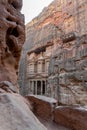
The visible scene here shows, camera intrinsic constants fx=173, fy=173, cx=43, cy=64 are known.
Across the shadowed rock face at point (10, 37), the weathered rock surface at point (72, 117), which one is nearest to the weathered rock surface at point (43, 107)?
the weathered rock surface at point (72, 117)

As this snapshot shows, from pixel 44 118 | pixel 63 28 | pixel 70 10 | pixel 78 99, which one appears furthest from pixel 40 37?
pixel 44 118

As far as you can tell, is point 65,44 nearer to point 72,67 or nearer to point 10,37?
point 72,67

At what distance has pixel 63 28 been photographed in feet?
86.2

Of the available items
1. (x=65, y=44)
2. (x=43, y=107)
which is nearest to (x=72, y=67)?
(x=65, y=44)

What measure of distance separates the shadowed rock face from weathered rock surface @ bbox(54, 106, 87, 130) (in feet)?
9.91

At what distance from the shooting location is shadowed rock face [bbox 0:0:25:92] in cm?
646

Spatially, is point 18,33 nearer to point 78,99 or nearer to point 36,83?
point 78,99

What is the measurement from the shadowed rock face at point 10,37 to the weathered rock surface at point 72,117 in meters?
3.02

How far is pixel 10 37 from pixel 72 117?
4.36m

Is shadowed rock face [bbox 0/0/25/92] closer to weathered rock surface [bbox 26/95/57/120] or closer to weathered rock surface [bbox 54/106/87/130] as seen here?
weathered rock surface [bbox 26/95/57/120]

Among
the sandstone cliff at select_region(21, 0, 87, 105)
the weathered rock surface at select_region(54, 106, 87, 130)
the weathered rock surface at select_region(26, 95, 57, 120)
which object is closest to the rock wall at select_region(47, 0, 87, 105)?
the sandstone cliff at select_region(21, 0, 87, 105)

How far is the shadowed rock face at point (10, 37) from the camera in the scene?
6457 mm

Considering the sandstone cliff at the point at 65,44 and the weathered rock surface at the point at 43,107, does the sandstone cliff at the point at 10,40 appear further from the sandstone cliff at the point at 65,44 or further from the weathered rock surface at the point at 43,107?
the sandstone cliff at the point at 65,44

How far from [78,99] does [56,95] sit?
324cm
